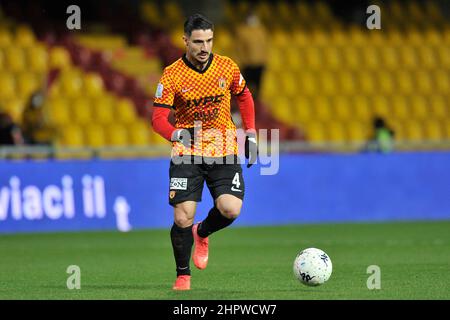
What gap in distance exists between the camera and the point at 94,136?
2083cm

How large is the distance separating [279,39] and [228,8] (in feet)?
4.79

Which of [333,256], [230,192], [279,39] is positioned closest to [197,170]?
[230,192]

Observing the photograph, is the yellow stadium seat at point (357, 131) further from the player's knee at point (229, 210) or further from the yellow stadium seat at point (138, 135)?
the player's knee at point (229, 210)

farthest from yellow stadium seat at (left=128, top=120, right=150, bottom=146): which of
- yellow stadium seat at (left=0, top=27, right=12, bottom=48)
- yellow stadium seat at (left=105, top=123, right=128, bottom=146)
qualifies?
yellow stadium seat at (left=0, top=27, right=12, bottom=48)

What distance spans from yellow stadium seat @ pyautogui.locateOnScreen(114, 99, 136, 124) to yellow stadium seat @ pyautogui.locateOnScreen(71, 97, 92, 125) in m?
0.58

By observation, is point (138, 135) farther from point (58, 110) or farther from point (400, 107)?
point (400, 107)

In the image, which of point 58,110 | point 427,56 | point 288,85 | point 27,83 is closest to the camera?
point 58,110

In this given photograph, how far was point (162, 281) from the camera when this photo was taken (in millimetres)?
10516

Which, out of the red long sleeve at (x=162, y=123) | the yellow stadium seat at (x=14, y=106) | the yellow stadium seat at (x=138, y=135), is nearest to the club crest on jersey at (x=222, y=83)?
the red long sleeve at (x=162, y=123)

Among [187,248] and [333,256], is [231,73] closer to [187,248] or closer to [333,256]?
[187,248]

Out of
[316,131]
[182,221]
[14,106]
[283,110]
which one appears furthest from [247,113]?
[283,110]

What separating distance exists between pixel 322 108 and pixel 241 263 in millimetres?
11720

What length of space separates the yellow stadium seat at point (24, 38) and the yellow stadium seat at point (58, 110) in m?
1.55
